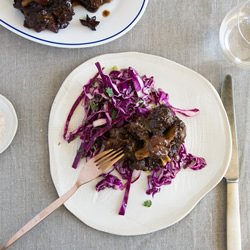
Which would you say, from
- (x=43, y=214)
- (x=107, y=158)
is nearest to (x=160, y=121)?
(x=107, y=158)

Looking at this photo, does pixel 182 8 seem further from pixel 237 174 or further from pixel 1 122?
pixel 1 122

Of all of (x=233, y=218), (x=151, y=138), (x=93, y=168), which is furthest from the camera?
(x=233, y=218)

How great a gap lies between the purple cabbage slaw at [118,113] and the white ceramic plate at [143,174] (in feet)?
0.17

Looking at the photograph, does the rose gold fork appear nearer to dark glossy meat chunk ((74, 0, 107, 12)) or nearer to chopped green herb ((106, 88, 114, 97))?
chopped green herb ((106, 88, 114, 97))

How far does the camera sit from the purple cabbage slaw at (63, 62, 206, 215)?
2186mm

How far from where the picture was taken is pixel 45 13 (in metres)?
2.15

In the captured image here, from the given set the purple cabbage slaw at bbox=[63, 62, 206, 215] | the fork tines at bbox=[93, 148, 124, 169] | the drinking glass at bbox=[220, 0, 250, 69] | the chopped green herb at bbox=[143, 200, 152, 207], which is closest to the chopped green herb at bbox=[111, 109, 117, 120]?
the purple cabbage slaw at bbox=[63, 62, 206, 215]

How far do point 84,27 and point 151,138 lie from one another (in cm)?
94

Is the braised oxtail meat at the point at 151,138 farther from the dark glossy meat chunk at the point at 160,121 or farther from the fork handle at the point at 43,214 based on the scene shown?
the fork handle at the point at 43,214

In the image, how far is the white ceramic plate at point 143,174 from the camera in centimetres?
224

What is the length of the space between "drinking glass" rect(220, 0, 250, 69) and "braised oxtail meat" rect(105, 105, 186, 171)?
0.74 meters

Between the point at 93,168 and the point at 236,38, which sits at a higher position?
the point at 236,38

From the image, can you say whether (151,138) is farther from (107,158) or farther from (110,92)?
(110,92)

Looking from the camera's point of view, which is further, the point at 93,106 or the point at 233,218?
the point at 233,218
